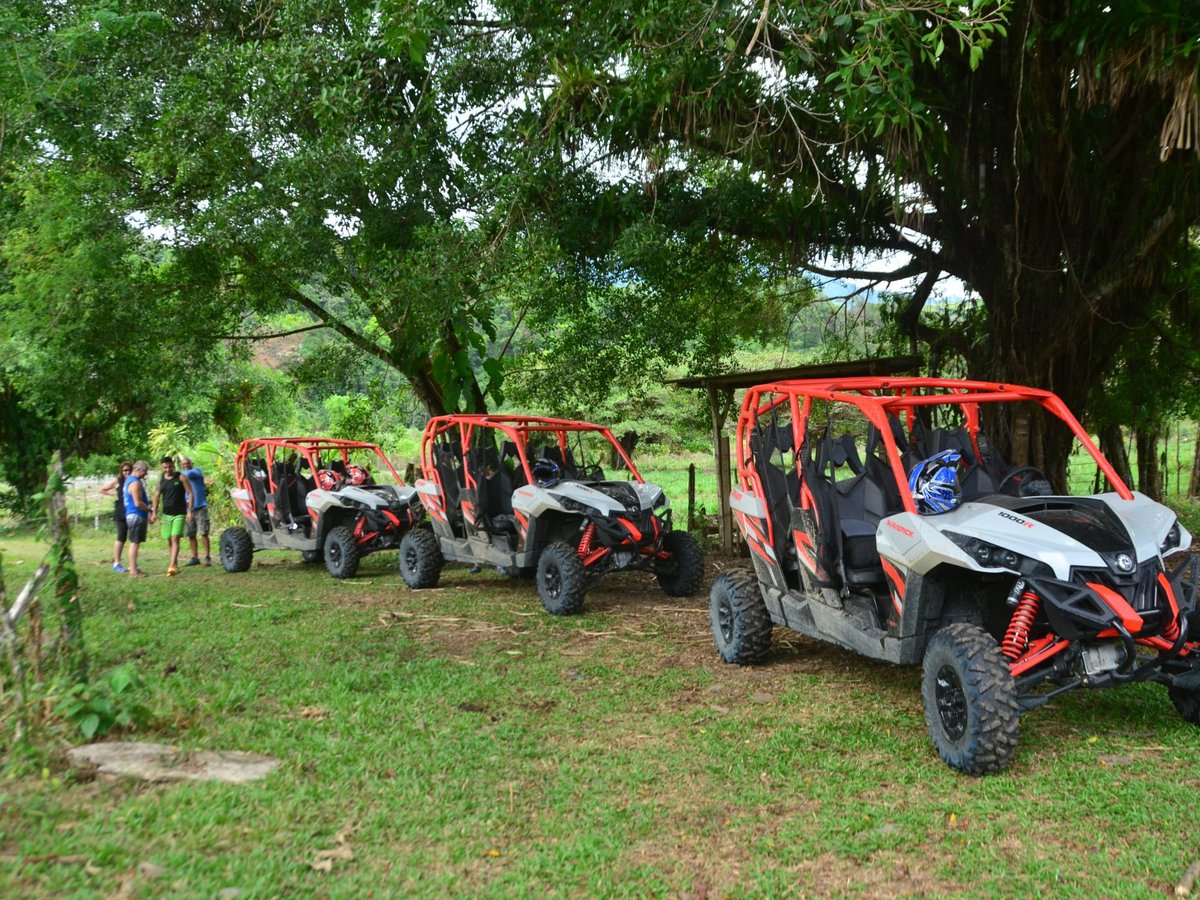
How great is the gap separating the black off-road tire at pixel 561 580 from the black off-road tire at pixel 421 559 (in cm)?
200

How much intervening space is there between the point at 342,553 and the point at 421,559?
1.60 metres

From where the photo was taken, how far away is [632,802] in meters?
4.49

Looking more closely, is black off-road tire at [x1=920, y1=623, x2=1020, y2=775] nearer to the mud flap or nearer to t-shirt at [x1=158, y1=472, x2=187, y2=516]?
the mud flap

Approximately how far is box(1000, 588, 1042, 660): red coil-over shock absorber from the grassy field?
508 millimetres

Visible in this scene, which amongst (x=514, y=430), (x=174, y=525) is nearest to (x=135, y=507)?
(x=174, y=525)

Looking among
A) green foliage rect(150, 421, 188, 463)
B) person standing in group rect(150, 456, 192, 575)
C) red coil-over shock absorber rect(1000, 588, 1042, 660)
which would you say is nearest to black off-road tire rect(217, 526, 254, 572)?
person standing in group rect(150, 456, 192, 575)

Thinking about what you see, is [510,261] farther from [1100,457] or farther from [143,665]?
[1100,457]

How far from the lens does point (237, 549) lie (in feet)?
44.0

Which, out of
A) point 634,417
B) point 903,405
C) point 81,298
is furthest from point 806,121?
point 634,417

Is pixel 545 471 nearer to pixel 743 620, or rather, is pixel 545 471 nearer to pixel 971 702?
pixel 743 620

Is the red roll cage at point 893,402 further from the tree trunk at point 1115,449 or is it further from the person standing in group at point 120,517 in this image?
the tree trunk at point 1115,449

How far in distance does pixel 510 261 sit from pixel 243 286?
4.63 m

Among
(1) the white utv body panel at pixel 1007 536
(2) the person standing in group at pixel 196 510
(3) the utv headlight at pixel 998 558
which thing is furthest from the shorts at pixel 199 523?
(3) the utv headlight at pixel 998 558

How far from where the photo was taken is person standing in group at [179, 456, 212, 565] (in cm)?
1384
